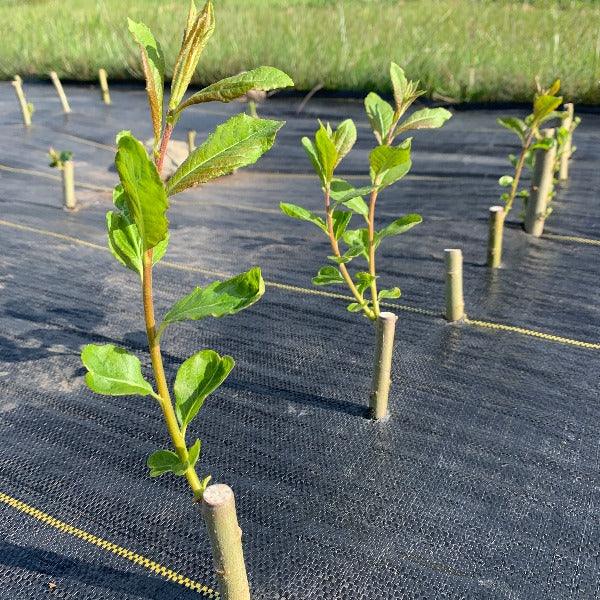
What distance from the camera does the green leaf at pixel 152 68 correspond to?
2.77 feet

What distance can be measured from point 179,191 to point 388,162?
76 centimetres

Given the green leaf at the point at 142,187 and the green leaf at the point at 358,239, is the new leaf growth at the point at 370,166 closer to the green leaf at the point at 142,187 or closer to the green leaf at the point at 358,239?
the green leaf at the point at 358,239

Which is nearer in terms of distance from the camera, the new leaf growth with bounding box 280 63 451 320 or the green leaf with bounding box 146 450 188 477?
the green leaf with bounding box 146 450 188 477

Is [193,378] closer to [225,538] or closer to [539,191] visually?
[225,538]

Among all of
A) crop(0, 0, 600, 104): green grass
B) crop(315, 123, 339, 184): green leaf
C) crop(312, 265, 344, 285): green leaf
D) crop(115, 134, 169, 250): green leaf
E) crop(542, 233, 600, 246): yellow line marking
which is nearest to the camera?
crop(115, 134, 169, 250): green leaf

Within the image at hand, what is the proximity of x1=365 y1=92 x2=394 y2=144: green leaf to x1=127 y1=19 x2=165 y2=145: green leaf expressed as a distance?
882mm

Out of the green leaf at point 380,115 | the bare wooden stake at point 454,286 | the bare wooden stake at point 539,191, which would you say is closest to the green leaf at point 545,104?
the bare wooden stake at point 539,191

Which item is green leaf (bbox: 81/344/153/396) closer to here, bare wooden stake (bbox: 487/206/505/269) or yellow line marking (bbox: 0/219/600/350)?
yellow line marking (bbox: 0/219/600/350)

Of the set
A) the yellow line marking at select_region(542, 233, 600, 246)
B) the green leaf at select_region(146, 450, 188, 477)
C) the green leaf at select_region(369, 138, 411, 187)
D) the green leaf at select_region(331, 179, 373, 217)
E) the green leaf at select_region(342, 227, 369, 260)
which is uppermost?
the green leaf at select_region(369, 138, 411, 187)

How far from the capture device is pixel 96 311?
2.44 meters

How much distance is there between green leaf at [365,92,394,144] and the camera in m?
1.70

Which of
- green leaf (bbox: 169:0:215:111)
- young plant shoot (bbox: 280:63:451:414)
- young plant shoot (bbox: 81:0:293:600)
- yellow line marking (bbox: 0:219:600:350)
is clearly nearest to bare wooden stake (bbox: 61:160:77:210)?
yellow line marking (bbox: 0:219:600:350)

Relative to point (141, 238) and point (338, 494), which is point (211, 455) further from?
point (141, 238)

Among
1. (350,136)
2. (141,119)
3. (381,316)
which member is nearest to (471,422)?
(381,316)
